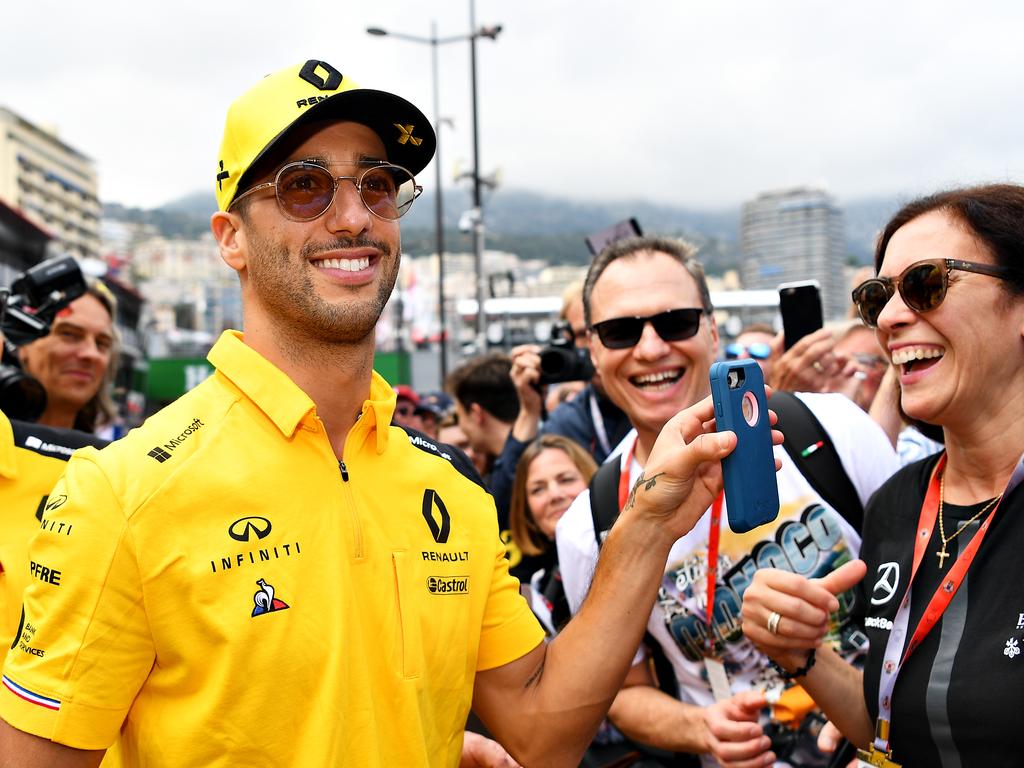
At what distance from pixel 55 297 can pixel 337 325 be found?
2709mm

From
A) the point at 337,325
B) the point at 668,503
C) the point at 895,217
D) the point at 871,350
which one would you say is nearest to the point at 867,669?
the point at 668,503

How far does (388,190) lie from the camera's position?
2.33 metres

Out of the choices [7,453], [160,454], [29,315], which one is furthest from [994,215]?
[29,315]

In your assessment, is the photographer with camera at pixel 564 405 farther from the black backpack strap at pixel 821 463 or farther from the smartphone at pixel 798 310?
the black backpack strap at pixel 821 463

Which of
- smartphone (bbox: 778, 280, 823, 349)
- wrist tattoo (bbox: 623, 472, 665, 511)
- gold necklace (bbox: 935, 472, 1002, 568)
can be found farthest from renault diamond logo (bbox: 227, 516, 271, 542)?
smartphone (bbox: 778, 280, 823, 349)

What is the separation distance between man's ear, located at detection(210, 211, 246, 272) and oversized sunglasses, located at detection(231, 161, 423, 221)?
0.17 feet

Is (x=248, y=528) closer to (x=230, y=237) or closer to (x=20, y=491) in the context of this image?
(x=230, y=237)

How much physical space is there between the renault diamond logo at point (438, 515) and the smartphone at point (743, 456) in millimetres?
679

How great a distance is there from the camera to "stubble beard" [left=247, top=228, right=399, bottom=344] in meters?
2.08

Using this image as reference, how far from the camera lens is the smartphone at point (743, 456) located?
214cm

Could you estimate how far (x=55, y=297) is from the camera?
4.20 metres

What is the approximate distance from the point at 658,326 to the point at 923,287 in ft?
3.40

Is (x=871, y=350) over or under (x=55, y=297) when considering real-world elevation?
under

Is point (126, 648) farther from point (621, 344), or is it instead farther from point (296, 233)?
point (621, 344)
